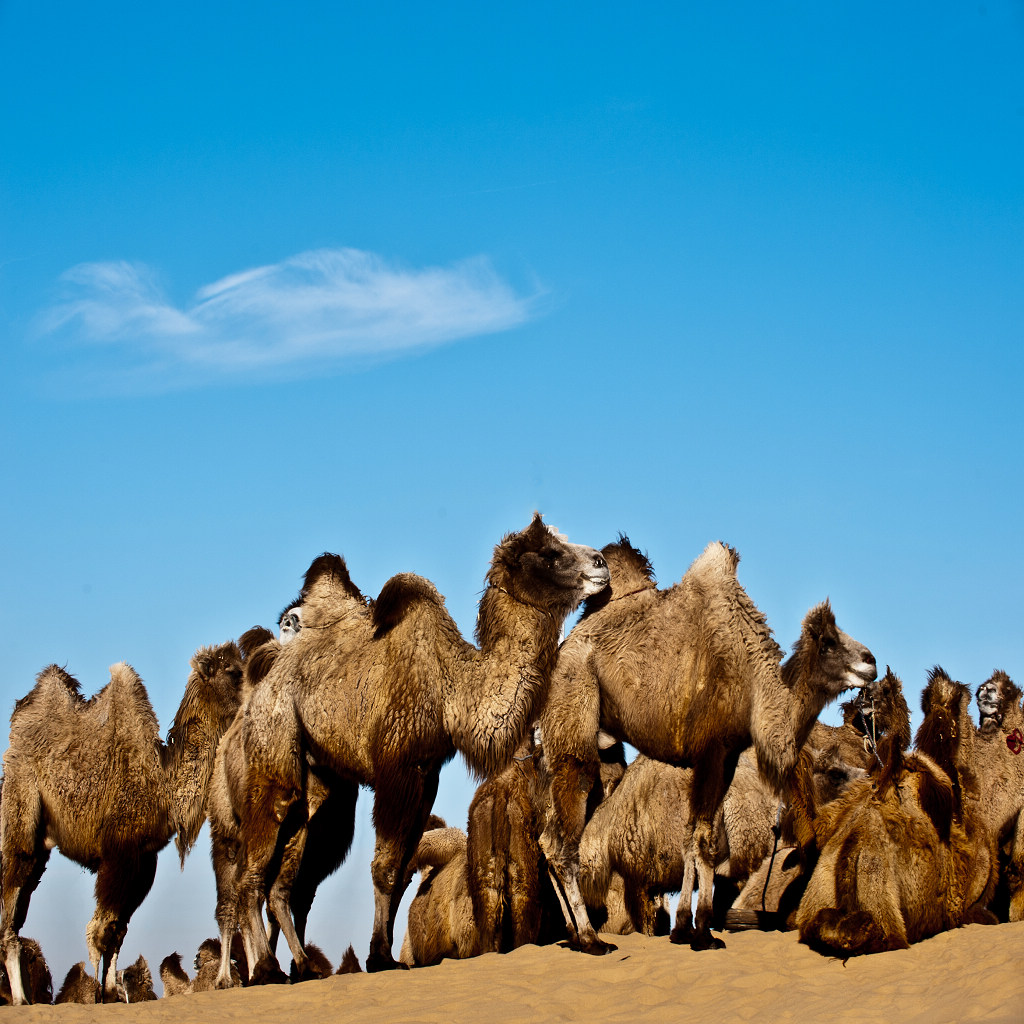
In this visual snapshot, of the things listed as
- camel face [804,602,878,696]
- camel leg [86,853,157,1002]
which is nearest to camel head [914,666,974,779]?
camel face [804,602,878,696]

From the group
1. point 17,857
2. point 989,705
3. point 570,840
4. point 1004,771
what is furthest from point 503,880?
point 989,705

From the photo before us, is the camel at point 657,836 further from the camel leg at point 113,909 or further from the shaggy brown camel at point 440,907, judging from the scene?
the camel leg at point 113,909

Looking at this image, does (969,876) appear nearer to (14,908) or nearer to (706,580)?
(706,580)

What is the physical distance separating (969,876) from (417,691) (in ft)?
15.4

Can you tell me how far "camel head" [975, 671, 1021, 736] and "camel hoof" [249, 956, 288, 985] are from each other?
8124mm

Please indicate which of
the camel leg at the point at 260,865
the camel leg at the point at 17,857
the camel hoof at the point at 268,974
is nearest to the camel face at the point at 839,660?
the camel leg at the point at 260,865

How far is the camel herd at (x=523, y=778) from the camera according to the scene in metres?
10.4

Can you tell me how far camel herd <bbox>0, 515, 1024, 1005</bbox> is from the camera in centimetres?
1038

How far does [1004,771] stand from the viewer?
547 inches

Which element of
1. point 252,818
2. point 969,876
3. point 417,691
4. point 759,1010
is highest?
point 417,691

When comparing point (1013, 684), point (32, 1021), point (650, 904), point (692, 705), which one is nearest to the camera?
point (32, 1021)

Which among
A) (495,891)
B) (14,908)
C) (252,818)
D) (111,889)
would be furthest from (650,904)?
(14,908)

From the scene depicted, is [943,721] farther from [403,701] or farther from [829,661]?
[403,701]

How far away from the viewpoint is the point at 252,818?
10.8 meters
